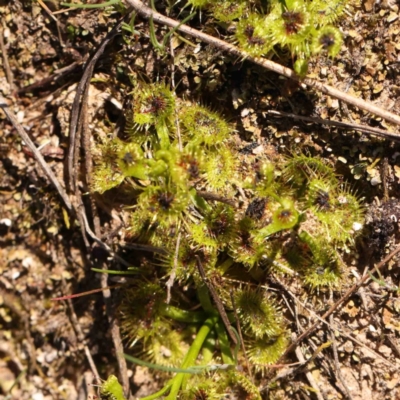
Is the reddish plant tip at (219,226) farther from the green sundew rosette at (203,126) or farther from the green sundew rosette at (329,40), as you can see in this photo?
the green sundew rosette at (329,40)

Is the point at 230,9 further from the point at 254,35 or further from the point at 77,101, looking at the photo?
the point at 77,101

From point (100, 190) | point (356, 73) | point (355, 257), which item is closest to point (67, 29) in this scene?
point (100, 190)

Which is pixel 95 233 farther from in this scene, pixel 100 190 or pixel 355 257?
pixel 355 257

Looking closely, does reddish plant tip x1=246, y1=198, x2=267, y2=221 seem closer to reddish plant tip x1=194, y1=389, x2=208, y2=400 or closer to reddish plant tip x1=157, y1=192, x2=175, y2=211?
reddish plant tip x1=157, y1=192, x2=175, y2=211

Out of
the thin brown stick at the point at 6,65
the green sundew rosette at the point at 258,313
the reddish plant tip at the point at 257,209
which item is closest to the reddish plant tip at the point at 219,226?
the reddish plant tip at the point at 257,209

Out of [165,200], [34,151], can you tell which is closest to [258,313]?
[165,200]

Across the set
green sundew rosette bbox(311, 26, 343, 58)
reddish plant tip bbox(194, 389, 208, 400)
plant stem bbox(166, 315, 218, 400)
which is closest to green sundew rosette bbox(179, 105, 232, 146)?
green sundew rosette bbox(311, 26, 343, 58)
